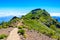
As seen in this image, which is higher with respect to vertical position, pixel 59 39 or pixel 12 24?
pixel 12 24

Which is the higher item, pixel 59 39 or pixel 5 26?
pixel 5 26

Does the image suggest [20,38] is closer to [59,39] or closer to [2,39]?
[2,39]

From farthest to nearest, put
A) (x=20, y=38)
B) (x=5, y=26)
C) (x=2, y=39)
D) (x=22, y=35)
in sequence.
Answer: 1. (x=5, y=26)
2. (x=22, y=35)
3. (x=20, y=38)
4. (x=2, y=39)

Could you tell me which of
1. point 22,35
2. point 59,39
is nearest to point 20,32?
point 22,35

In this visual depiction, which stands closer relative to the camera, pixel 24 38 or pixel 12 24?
pixel 24 38

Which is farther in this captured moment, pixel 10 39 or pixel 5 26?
pixel 5 26

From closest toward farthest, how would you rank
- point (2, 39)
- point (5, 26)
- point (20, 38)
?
point (2, 39) → point (20, 38) → point (5, 26)

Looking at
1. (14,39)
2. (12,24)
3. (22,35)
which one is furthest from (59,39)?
(14,39)

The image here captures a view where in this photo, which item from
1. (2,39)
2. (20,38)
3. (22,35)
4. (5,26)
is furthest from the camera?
(5,26)

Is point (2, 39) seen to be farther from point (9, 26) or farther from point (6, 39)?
point (9, 26)
